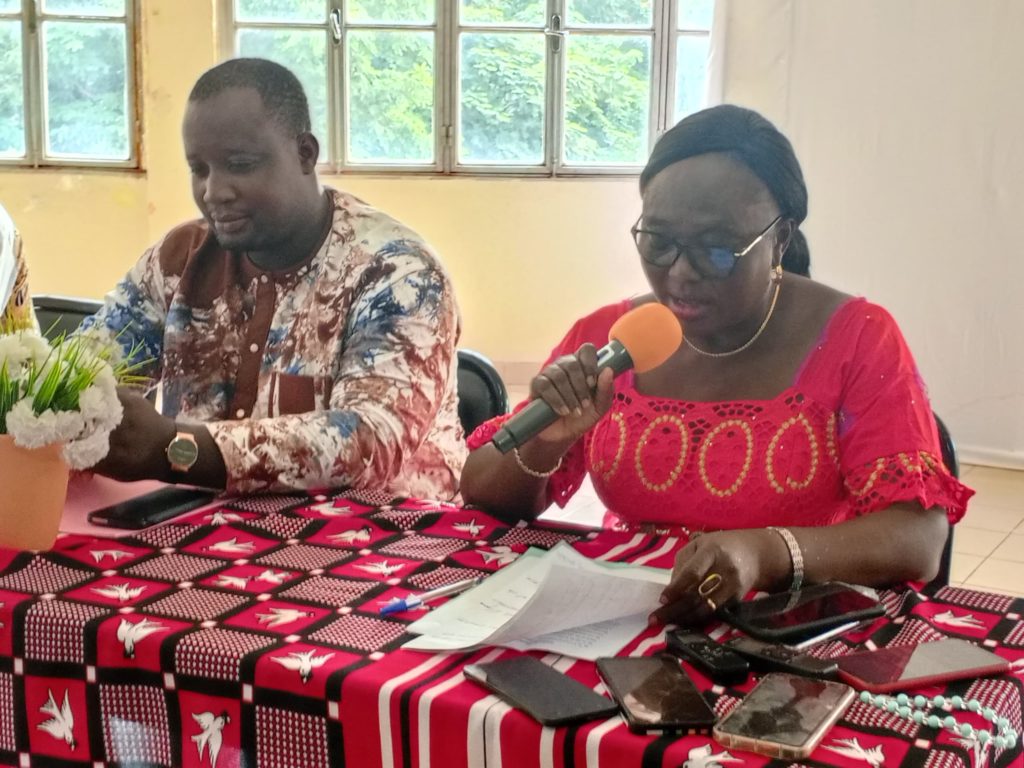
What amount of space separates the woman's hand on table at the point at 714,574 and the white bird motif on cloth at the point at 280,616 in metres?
0.37

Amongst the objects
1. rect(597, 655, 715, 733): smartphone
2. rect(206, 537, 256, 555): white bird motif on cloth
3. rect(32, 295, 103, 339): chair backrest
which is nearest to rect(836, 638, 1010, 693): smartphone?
rect(597, 655, 715, 733): smartphone

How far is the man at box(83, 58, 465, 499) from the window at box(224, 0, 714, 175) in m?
3.97

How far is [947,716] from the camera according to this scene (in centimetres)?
101

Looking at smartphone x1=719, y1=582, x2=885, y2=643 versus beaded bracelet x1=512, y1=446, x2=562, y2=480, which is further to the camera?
beaded bracelet x1=512, y1=446, x2=562, y2=480

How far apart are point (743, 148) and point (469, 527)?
0.65 metres

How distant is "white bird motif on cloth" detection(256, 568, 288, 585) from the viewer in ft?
4.49

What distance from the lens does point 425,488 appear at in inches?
84.1

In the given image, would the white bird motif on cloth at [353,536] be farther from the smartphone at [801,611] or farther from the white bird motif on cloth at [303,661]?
the smartphone at [801,611]

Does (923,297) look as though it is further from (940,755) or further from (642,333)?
(940,755)

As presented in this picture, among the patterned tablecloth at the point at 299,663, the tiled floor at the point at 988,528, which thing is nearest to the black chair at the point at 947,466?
the patterned tablecloth at the point at 299,663

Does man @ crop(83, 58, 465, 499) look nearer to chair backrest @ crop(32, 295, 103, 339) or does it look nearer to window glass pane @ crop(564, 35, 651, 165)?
chair backrest @ crop(32, 295, 103, 339)

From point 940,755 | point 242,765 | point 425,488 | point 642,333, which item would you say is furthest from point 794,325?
point 242,765

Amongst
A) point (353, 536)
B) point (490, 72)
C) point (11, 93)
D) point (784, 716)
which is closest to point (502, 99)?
point (490, 72)

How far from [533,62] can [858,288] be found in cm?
204
